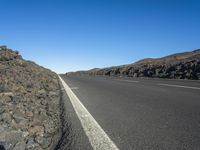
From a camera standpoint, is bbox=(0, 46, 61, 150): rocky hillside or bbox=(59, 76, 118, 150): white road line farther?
bbox=(0, 46, 61, 150): rocky hillside

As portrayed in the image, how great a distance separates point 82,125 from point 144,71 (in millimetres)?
34616

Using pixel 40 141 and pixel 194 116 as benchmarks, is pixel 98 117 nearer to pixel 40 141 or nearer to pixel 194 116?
pixel 40 141

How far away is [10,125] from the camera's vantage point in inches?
211

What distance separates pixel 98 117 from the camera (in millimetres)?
5379

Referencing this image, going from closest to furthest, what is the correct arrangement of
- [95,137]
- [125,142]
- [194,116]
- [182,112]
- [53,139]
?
[125,142]
[95,137]
[53,139]
[194,116]
[182,112]

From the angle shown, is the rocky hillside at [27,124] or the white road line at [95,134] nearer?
the white road line at [95,134]

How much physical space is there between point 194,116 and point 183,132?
4.14 feet

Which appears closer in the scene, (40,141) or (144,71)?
(40,141)

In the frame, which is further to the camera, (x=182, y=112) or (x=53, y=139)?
(x=182, y=112)

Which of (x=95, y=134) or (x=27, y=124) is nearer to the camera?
(x=95, y=134)

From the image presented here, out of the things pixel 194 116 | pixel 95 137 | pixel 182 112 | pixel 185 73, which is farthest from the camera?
pixel 185 73

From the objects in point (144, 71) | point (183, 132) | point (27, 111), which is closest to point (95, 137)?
point (183, 132)

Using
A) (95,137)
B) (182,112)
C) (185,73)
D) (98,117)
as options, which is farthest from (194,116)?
(185,73)

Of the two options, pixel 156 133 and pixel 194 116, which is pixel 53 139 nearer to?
pixel 156 133
